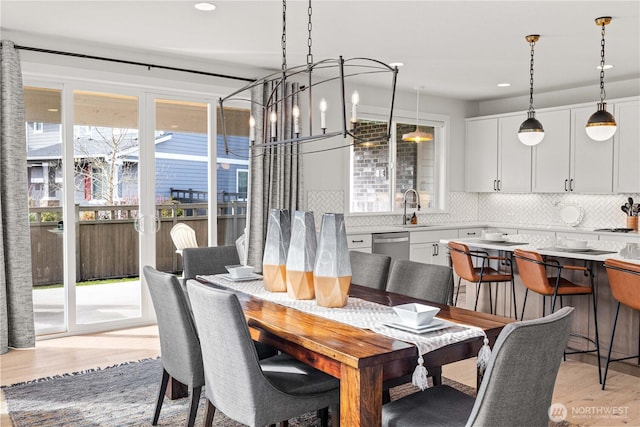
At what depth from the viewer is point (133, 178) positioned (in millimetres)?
5027

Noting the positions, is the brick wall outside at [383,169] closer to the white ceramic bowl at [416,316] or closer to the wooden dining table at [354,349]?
the wooden dining table at [354,349]

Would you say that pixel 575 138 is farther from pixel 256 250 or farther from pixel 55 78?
pixel 55 78

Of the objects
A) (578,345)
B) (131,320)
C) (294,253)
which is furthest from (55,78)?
(578,345)

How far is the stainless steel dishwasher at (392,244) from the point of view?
6.25m

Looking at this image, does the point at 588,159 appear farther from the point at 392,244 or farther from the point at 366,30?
the point at 366,30

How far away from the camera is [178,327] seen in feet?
8.45

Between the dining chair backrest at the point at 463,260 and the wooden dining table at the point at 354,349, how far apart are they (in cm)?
192

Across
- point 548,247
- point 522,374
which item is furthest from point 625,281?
point 522,374

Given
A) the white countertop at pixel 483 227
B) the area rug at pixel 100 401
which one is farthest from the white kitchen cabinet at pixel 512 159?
the area rug at pixel 100 401

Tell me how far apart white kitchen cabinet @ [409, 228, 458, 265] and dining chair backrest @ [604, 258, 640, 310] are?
312 cm

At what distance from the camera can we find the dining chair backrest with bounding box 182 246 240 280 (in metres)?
3.83

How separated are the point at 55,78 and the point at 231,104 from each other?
1.68m

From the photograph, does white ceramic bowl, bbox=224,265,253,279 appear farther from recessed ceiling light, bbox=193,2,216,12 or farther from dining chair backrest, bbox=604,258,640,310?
dining chair backrest, bbox=604,258,640,310

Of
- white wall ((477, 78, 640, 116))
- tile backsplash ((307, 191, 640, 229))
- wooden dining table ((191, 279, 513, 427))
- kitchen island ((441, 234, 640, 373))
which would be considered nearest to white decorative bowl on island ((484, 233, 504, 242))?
kitchen island ((441, 234, 640, 373))
